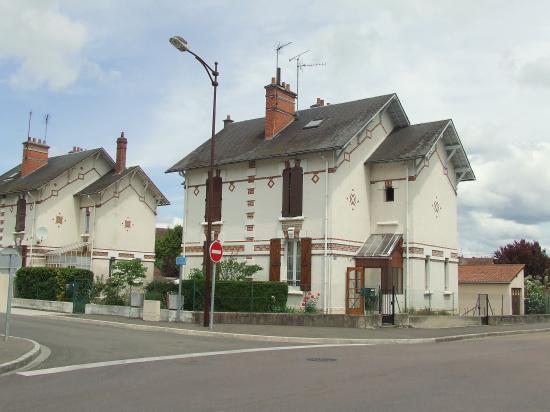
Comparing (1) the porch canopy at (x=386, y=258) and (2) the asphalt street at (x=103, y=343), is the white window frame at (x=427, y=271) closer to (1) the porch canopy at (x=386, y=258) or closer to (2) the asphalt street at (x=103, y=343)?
(1) the porch canopy at (x=386, y=258)

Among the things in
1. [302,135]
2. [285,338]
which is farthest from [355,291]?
[285,338]

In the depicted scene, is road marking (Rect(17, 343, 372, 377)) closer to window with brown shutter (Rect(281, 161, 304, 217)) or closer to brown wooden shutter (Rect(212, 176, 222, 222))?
window with brown shutter (Rect(281, 161, 304, 217))

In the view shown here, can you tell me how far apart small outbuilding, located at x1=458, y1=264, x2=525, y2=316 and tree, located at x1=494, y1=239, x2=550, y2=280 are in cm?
1380

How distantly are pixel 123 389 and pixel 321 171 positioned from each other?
55.7ft

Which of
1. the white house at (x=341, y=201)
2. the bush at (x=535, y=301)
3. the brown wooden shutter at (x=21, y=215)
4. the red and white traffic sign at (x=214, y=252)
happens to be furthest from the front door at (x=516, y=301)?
the brown wooden shutter at (x=21, y=215)

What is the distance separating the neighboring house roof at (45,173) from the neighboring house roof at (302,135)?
9.10 metres

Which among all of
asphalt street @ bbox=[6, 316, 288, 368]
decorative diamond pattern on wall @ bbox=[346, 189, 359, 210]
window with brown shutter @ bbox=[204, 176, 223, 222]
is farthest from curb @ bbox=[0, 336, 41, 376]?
window with brown shutter @ bbox=[204, 176, 223, 222]

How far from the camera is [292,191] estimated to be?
1008 inches

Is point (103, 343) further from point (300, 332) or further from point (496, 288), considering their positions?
point (496, 288)

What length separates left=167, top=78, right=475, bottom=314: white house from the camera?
2461 centimetres

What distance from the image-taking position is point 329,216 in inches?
957

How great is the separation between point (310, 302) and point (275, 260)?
2.44m

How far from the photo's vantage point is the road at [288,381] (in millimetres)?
7829

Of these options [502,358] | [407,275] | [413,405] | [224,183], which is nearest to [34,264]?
[224,183]
